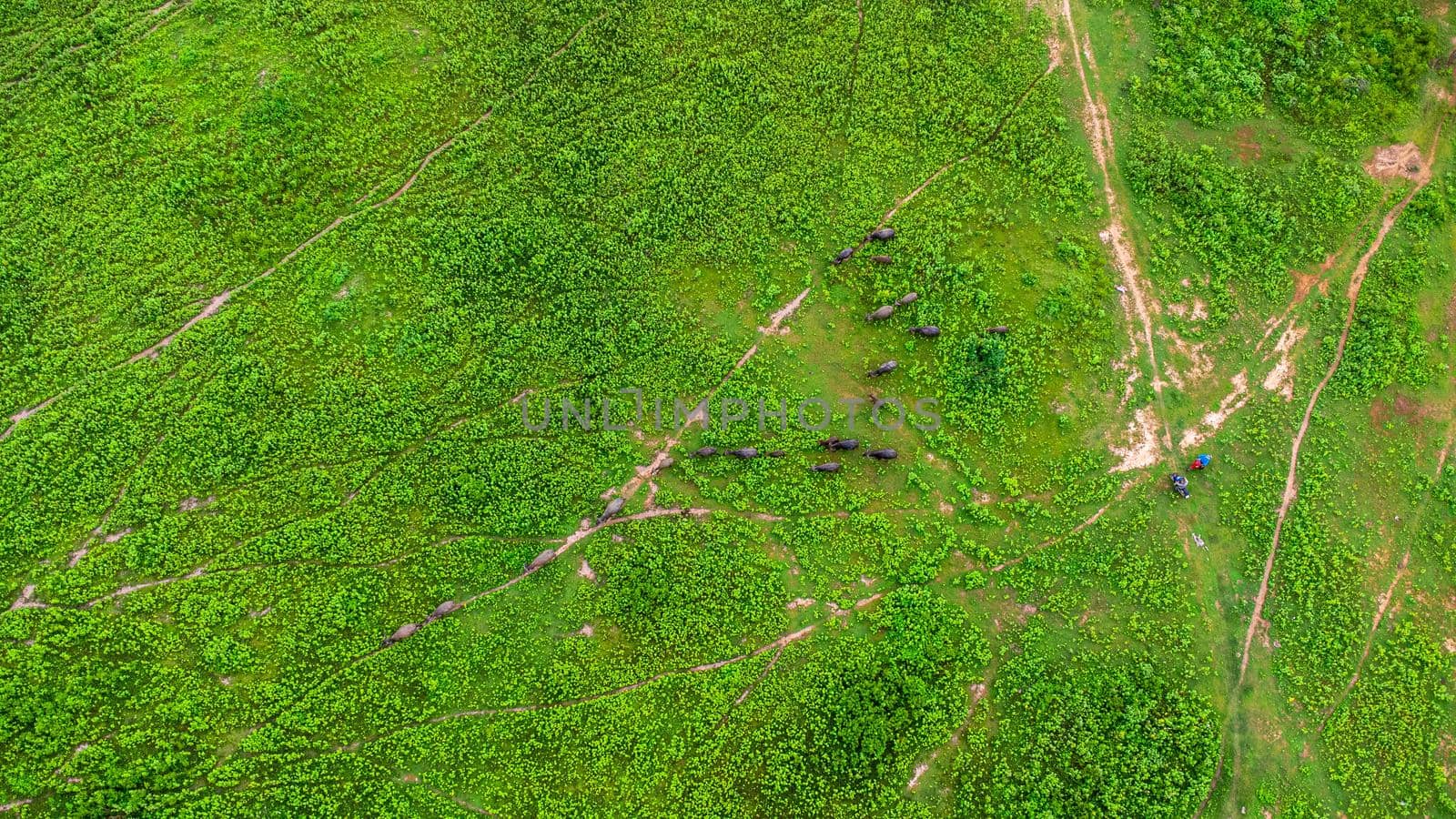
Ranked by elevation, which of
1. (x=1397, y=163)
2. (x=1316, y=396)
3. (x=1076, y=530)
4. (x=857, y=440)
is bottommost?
(x=1076, y=530)

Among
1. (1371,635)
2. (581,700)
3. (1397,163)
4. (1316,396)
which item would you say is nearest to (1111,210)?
(1316,396)

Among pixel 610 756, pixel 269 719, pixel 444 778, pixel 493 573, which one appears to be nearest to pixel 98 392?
pixel 269 719

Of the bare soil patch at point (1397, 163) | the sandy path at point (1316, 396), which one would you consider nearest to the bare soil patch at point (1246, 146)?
the bare soil patch at point (1397, 163)

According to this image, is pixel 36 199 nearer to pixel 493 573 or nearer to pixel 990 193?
pixel 493 573

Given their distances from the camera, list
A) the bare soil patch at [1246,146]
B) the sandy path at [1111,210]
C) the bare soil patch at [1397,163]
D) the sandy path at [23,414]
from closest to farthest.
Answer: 1. the sandy path at [23,414]
2. the sandy path at [1111,210]
3. the bare soil patch at [1397,163]
4. the bare soil patch at [1246,146]

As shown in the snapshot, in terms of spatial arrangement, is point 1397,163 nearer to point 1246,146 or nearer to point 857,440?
point 1246,146

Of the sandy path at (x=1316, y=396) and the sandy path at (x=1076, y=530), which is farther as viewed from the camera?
the sandy path at (x=1076, y=530)
